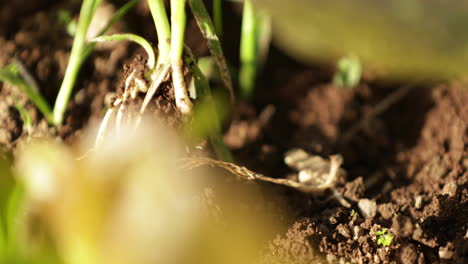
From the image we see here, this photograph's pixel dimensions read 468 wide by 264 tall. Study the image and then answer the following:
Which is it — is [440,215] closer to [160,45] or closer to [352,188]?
[352,188]

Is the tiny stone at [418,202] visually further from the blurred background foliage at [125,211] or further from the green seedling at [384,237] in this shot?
the blurred background foliage at [125,211]

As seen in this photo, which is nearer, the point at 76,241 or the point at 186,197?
the point at 76,241

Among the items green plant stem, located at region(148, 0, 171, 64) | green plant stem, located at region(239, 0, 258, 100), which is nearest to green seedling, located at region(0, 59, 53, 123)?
green plant stem, located at region(148, 0, 171, 64)

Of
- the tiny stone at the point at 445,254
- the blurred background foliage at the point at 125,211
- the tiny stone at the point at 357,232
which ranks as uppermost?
the blurred background foliage at the point at 125,211

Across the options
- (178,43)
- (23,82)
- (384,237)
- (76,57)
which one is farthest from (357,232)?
(23,82)

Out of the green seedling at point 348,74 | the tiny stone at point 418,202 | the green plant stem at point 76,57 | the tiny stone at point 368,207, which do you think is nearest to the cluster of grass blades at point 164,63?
the green plant stem at point 76,57

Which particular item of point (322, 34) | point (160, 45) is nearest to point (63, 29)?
point (160, 45)

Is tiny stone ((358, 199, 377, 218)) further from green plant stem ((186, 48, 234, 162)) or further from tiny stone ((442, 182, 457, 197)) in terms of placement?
green plant stem ((186, 48, 234, 162))
